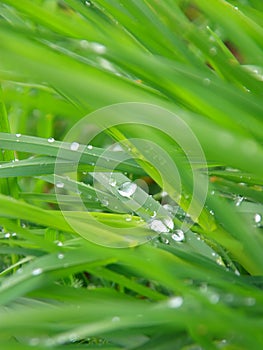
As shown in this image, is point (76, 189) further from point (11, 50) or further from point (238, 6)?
point (11, 50)

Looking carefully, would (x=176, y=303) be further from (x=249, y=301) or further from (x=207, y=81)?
(x=207, y=81)

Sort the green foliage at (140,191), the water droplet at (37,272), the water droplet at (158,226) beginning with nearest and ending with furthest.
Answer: the green foliage at (140,191) → the water droplet at (37,272) → the water droplet at (158,226)

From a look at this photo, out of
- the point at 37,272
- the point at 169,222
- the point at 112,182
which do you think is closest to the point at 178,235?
the point at 169,222

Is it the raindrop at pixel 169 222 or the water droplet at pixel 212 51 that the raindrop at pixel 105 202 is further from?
the water droplet at pixel 212 51

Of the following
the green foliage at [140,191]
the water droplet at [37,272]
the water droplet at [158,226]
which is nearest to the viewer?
the green foliage at [140,191]

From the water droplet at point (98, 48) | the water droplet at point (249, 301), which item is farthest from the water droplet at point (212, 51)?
the water droplet at point (249, 301)

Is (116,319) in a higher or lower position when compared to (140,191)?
lower
